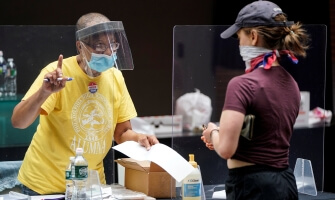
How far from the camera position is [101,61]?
3.65 metres

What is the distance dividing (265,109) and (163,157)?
0.73 m

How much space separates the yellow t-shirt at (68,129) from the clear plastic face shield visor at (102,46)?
11 centimetres

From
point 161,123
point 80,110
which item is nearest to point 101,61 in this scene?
point 80,110

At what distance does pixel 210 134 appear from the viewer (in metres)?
3.14

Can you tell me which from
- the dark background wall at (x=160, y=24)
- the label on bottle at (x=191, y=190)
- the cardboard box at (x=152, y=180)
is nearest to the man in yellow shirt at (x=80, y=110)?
the cardboard box at (x=152, y=180)

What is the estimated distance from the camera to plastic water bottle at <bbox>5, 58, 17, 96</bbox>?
15.0 ft

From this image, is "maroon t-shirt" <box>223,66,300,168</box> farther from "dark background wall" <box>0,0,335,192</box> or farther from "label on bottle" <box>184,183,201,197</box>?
"dark background wall" <box>0,0,335,192</box>

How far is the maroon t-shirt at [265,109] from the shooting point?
9.81 feet

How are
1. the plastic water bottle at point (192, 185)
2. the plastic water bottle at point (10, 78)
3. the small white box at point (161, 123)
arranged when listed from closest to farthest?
the plastic water bottle at point (192, 185)
the plastic water bottle at point (10, 78)
the small white box at point (161, 123)

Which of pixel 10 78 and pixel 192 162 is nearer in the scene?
pixel 192 162

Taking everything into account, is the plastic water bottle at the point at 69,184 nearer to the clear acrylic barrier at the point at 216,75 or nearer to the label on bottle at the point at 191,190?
the label on bottle at the point at 191,190

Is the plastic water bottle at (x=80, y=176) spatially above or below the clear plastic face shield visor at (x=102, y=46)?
below

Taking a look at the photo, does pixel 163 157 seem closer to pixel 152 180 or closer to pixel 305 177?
pixel 152 180

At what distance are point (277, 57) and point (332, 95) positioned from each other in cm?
398
